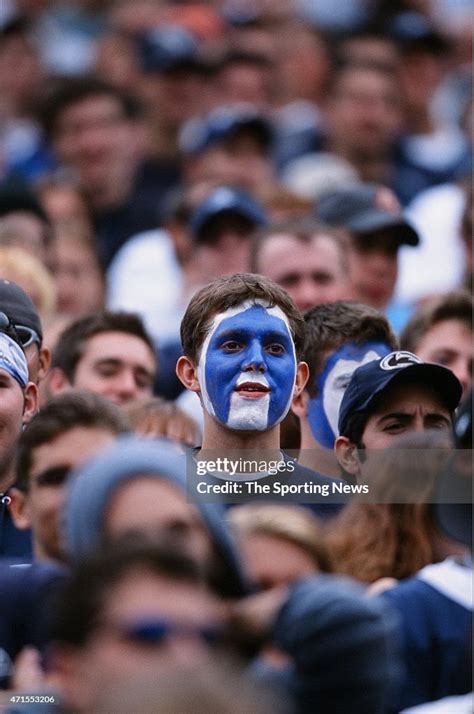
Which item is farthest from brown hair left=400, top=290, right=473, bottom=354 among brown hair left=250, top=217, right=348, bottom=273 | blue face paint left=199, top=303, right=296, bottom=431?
blue face paint left=199, top=303, right=296, bottom=431

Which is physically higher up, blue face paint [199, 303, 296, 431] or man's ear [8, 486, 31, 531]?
blue face paint [199, 303, 296, 431]

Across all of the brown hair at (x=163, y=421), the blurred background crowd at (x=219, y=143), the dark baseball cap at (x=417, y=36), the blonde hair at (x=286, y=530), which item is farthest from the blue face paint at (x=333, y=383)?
the dark baseball cap at (x=417, y=36)

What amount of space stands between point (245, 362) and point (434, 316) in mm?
1596

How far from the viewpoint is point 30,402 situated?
531 centimetres

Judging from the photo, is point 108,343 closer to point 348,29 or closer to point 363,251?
point 363,251

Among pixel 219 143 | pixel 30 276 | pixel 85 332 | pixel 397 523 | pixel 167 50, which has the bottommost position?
pixel 397 523

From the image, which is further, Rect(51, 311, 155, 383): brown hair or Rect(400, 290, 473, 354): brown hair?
Rect(400, 290, 473, 354): brown hair

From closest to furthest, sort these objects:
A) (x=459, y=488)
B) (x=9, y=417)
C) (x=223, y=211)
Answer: (x=459, y=488) → (x=9, y=417) → (x=223, y=211)

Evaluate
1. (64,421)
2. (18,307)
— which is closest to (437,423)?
(64,421)

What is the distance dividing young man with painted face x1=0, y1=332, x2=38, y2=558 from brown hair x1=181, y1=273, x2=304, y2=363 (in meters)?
0.50

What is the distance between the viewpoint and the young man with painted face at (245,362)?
509 cm

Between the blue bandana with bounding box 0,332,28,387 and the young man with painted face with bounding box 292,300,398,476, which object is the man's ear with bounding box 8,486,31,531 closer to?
the blue bandana with bounding box 0,332,28,387

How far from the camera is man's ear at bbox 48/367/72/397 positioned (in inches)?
248

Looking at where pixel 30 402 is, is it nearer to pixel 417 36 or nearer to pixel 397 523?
pixel 397 523
